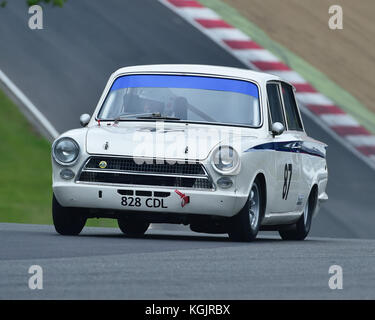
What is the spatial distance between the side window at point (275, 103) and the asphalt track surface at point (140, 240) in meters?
1.29

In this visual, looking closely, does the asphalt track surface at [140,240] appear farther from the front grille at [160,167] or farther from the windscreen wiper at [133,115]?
the windscreen wiper at [133,115]

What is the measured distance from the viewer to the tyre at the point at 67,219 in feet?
39.3

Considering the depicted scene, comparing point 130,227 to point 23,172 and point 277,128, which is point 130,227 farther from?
point 23,172

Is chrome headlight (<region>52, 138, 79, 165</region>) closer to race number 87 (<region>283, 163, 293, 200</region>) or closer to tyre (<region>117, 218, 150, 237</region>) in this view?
tyre (<region>117, 218, 150, 237</region>)

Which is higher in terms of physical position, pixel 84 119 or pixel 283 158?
pixel 84 119

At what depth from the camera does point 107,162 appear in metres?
11.8

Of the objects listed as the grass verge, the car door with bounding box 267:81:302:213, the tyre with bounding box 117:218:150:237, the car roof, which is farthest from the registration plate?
the grass verge

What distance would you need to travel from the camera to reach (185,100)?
12.6 m

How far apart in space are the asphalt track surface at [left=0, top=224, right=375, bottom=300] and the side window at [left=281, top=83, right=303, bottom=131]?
6.28 feet

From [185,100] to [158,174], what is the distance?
4.16ft

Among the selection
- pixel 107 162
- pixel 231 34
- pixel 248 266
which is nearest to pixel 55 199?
pixel 107 162

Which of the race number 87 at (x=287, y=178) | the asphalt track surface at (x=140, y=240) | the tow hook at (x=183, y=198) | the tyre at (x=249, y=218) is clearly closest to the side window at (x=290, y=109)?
the race number 87 at (x=287, y=178)

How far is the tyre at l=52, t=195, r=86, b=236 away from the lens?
11977 millimetres

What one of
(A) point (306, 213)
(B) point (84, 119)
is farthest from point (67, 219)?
(A) point (306, 213)
